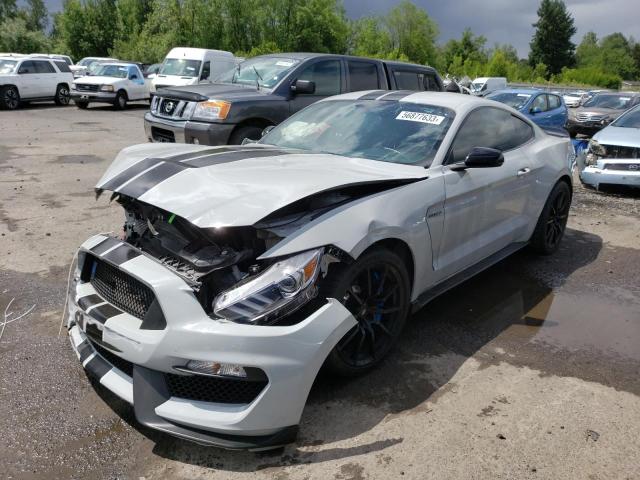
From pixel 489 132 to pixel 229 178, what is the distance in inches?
95.6

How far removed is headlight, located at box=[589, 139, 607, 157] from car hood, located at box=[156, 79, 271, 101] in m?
5.18

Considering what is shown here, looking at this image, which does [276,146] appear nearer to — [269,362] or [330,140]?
[330,140]

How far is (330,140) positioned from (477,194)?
117cm

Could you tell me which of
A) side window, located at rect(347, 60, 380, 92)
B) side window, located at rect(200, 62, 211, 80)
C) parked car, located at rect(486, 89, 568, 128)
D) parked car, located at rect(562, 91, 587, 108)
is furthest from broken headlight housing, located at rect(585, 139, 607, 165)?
parked car, located at rect(562, 91, 587, 108)

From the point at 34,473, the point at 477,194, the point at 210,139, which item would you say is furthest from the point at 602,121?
the point at 34,473

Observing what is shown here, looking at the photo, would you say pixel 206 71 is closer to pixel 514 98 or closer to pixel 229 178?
pixel 514 98

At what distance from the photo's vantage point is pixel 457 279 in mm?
3992

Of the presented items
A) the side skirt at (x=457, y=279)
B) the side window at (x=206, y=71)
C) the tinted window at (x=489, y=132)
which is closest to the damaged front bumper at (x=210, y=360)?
the side skirt at (x=457, y=279)

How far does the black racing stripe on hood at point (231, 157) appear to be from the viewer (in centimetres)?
330

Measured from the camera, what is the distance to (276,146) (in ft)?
14.4

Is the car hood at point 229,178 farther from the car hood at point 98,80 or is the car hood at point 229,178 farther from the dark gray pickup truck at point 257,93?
the car hood at point 98,80

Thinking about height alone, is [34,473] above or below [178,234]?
below

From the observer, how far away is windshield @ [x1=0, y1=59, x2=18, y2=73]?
19714 millimetres

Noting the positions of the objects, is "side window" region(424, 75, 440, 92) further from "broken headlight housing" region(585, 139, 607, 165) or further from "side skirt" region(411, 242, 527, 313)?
"side skirt" region(411, 242, 527, 313)
